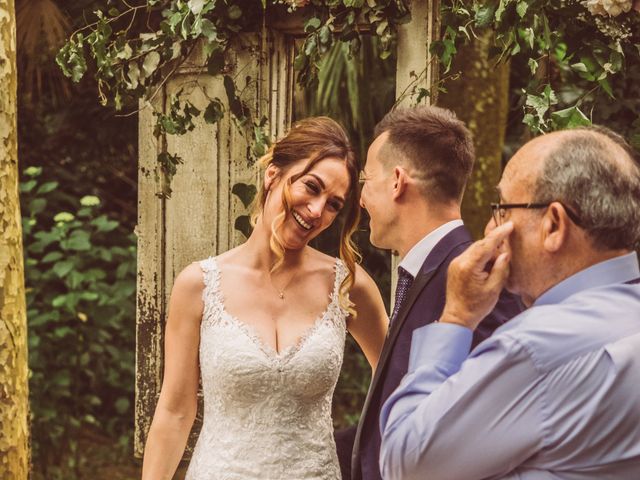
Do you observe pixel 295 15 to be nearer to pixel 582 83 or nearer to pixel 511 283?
pixel 511 283

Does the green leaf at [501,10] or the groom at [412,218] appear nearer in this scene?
the groom at [412,218]

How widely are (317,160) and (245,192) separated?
49 centimetres

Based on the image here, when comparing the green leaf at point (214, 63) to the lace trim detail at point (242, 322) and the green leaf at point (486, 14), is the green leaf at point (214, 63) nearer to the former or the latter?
the lace trim detail at point (242, 322)

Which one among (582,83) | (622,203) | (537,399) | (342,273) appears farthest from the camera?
(582,83)

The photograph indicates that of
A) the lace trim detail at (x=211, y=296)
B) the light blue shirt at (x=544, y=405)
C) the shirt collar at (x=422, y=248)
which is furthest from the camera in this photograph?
the lace trim detail at (x=211, y=296)

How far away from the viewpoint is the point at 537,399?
146cm

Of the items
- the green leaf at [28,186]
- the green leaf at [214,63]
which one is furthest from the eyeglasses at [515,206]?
the green leaf at [28,186]

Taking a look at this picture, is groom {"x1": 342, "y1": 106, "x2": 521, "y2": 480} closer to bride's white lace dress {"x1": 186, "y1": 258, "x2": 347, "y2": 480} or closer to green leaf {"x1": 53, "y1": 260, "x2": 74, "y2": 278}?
bride's white lace dress {"x1": 186, "y1": 258, "x2": 347, "y2": 480}

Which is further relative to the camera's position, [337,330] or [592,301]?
[337,330]

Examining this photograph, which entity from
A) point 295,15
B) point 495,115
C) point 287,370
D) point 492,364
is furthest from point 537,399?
point 495,115

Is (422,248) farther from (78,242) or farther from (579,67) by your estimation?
(78,242)

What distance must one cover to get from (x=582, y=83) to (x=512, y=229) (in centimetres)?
446

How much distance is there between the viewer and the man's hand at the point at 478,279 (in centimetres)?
164

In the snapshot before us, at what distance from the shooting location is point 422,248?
91.2 inches
